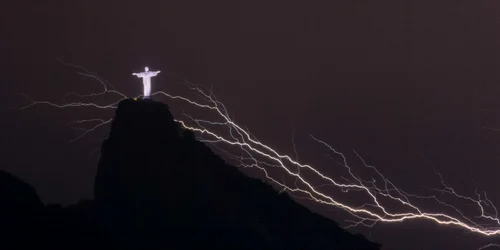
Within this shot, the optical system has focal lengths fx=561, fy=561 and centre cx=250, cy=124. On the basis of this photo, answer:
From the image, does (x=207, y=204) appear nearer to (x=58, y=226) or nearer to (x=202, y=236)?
(x=202, y=236)

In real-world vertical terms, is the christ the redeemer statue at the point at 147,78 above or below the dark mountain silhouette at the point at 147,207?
above

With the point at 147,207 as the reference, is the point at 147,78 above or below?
above

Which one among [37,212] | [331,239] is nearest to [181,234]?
[37,212]

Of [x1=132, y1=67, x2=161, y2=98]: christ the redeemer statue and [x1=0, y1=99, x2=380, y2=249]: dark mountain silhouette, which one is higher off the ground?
[x1=132, y1=67, x2=161, y2=98]: christ the redeemer statue

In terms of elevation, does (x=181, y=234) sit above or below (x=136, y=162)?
below

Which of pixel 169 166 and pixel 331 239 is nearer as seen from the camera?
pixel 169 166

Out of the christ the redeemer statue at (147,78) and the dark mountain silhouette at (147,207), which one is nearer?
the dark mountain silhouette at (147,207)

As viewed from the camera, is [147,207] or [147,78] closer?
[147,207]

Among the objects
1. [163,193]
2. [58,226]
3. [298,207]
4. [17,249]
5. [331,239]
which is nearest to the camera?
[17,249]
